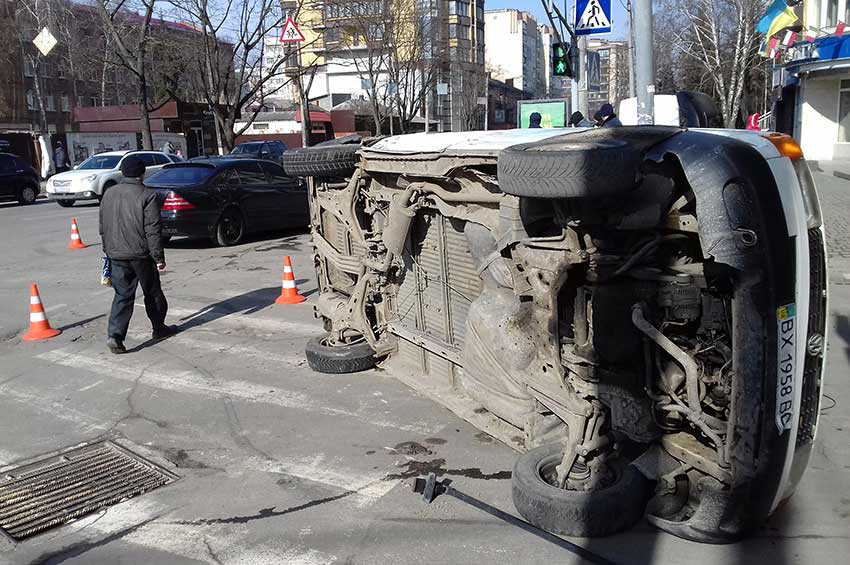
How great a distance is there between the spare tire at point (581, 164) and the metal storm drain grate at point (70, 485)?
2799mm

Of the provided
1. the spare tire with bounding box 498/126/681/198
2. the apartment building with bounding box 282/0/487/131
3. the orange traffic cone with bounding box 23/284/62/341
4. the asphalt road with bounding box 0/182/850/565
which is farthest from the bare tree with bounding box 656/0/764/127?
the spare tire with bounding box 498/126/681/198

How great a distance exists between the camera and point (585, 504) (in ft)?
11.1

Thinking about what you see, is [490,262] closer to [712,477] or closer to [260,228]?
[712,477]

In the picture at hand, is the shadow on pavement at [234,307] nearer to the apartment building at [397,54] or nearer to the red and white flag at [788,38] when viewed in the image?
the apartment building at [397,54]

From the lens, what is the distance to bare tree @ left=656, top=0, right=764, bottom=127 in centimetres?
3916

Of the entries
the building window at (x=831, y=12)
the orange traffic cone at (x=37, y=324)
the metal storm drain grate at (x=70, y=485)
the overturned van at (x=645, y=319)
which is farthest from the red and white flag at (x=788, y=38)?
the metal storm drain grate at (x=70, y=485)

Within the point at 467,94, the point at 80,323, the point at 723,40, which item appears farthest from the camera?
the point at 467,94

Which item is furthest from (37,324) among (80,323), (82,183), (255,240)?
(82,183)

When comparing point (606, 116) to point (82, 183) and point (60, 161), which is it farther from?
point (60, 161)

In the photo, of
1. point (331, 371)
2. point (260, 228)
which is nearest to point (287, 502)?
point (331, 371)

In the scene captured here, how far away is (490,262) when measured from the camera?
14.0 feet

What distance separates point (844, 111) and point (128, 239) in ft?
98.6

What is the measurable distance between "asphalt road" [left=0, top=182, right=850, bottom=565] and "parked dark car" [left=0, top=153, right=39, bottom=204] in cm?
1778

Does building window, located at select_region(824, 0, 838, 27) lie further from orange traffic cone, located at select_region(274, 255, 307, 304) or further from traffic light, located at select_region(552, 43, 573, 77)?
orange traffic cone, located at select_region(274, 255, 307, 304)
